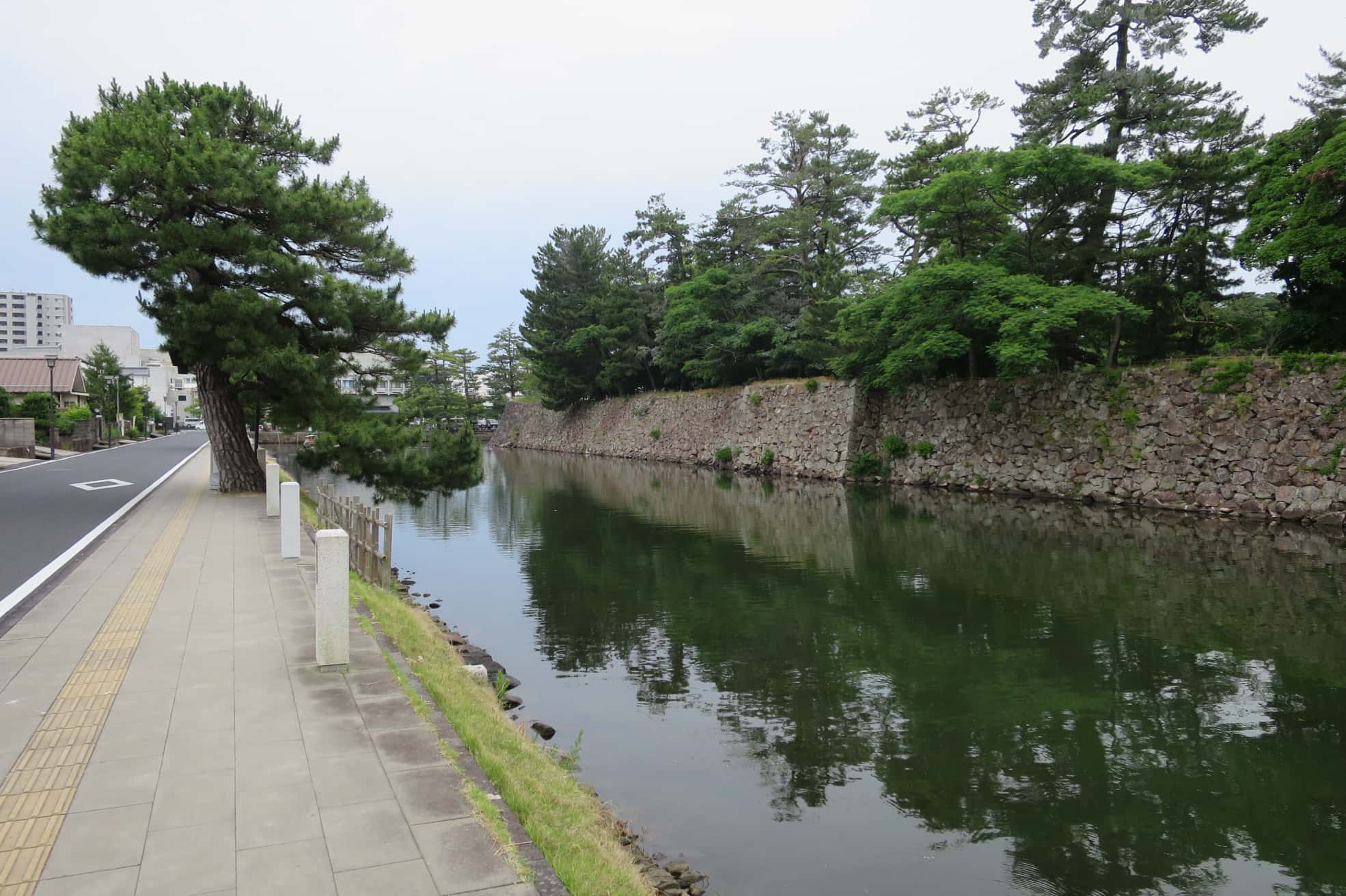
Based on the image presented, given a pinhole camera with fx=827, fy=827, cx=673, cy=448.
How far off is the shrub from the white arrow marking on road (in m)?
22.2

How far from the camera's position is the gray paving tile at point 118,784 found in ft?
12.4

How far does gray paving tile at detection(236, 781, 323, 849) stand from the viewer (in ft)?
11.5

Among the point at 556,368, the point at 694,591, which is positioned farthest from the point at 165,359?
the point at 694,591

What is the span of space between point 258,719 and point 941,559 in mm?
12047

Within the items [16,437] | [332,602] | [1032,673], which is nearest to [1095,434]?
[1032,673]

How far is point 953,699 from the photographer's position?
7918mm

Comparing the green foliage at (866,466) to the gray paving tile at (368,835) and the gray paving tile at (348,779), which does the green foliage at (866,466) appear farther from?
the gray paving tile at (368,835)

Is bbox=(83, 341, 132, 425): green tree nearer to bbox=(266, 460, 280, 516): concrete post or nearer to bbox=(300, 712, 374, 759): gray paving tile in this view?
bbox=(266, 460, 280, 516): concrete post

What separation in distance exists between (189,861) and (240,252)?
544 inches

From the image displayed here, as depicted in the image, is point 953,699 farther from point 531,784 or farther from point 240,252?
point 240,252

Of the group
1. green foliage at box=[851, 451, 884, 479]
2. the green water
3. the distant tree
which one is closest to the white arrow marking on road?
the green water

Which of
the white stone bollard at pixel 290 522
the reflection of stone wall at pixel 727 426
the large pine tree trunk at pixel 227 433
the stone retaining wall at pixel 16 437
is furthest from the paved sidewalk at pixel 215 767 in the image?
the stone retaining wall at pixel 16 437

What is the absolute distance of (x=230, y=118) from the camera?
15.6 m

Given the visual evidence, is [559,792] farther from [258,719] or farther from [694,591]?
[694,591]
